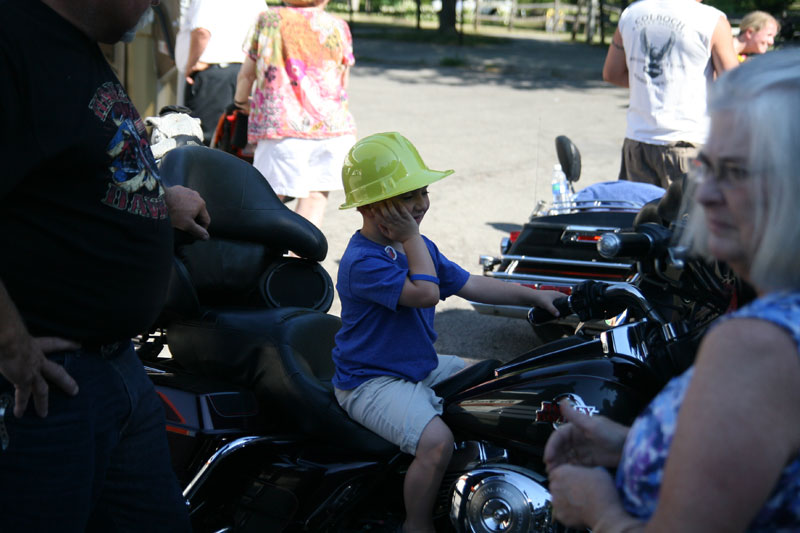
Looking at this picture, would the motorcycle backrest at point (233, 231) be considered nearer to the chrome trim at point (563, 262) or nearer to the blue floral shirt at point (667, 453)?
the chrome trim at point (563, 262)

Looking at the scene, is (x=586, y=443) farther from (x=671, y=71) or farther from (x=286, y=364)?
(x=671, y=71)

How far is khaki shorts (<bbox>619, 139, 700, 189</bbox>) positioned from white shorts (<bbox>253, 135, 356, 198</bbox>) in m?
1.63

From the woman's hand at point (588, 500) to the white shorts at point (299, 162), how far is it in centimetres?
403

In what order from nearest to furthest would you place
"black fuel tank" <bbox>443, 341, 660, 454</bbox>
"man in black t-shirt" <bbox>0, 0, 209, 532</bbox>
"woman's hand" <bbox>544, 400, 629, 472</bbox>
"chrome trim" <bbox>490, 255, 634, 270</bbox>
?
1. "woman's hand" <bbox>544, 400, 629, 472</bbox>
2. "man in black t-shirt" <bbox>0, 0, 209, 532</bbox>
3. "black fuel tank" <bbox>443, 341, 660, 454</bbox>
4. "chrome trim" <bbox>490, 255, 634, 270</bbox>

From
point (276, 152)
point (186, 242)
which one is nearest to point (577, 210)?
point (276, 152)

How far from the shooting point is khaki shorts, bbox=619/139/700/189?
4941 millimetres

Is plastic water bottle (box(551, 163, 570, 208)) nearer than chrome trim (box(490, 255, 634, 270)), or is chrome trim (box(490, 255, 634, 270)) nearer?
chrome trim (box(490, 255, 634, 270))

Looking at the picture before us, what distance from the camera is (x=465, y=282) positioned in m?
2.71

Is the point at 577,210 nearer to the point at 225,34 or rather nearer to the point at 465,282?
the point at 465,282

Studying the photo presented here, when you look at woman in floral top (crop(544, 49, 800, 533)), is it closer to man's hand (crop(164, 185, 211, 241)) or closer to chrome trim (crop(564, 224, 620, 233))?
man's hand (crop(164, 185, 211, 241))

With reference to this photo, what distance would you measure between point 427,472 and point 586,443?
874 millimetres

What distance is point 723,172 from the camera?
1.15 meters

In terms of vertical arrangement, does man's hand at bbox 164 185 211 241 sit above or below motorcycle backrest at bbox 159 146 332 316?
above

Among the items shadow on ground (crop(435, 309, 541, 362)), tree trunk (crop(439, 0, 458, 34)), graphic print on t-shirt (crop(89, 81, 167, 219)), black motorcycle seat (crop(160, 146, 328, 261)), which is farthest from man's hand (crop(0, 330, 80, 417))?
tree trunk (crop(439, 0, 458, 34))
